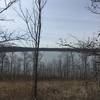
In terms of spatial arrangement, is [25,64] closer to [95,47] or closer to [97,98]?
[97,98]

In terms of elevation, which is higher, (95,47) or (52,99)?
(95,47)

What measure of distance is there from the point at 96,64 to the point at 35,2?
591cm

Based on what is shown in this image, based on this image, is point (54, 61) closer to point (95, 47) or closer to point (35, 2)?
point (35, 2)

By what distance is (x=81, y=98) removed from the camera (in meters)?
16.2

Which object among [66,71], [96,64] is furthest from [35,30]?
[66,71]

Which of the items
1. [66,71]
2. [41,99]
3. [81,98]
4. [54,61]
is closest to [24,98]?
[41,99]

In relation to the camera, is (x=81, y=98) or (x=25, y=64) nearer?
(x=81, y=98)

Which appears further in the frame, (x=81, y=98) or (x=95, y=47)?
(x=81, y=98)

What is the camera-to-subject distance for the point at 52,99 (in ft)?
51.6

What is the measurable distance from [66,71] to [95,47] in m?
66.5

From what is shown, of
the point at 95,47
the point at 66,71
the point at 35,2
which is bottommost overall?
the point at 66,71

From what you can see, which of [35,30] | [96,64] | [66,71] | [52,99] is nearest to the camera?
[96,64]

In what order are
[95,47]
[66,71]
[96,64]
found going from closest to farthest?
[95,47]
[96,64]
[66,71]

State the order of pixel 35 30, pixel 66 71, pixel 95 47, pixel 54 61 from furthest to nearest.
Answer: pixel 54 61 < pixel 66 71 < pixel 35 30 < pixel 95 47
